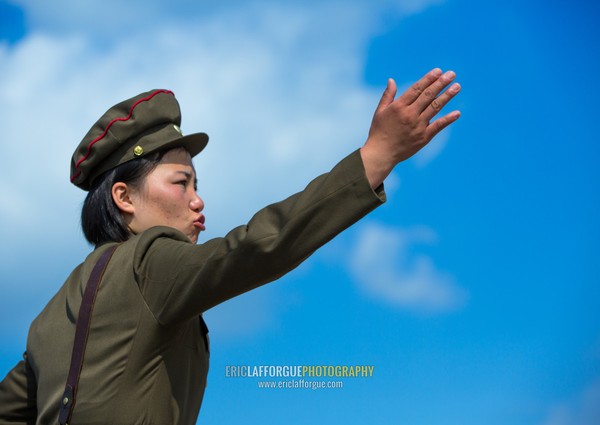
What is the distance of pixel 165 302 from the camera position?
257 centimetres

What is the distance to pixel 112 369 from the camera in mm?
2656

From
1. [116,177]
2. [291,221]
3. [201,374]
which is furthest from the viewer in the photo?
[116,177]

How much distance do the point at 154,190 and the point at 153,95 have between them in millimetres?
523

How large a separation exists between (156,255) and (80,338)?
1.48ft

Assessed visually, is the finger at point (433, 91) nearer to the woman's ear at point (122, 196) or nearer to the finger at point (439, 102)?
the finger at point (439, 102)

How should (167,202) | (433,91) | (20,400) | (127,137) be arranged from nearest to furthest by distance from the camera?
(433,91)
(167,202)
(127,137)
(20,400)

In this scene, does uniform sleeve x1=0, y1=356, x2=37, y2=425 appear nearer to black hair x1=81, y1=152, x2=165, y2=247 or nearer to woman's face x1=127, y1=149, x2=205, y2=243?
black hair x1=81, y1=152, x2=165, y2=247

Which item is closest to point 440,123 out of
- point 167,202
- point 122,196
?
point 167,202

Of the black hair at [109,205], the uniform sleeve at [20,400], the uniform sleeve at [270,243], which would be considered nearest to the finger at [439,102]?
the uniform sleeve at [270,243]

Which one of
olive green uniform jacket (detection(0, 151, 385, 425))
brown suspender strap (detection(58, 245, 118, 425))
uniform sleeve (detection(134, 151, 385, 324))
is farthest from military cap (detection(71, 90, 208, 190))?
uniform sleeve (detection(134, 151, 385, 324))

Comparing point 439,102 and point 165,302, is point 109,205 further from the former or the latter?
point 439,102

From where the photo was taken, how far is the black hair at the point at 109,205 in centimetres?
317

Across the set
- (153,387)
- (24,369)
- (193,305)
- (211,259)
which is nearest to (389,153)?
(211,259)

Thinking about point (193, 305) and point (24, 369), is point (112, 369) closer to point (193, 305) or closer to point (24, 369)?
point (193, 305)
